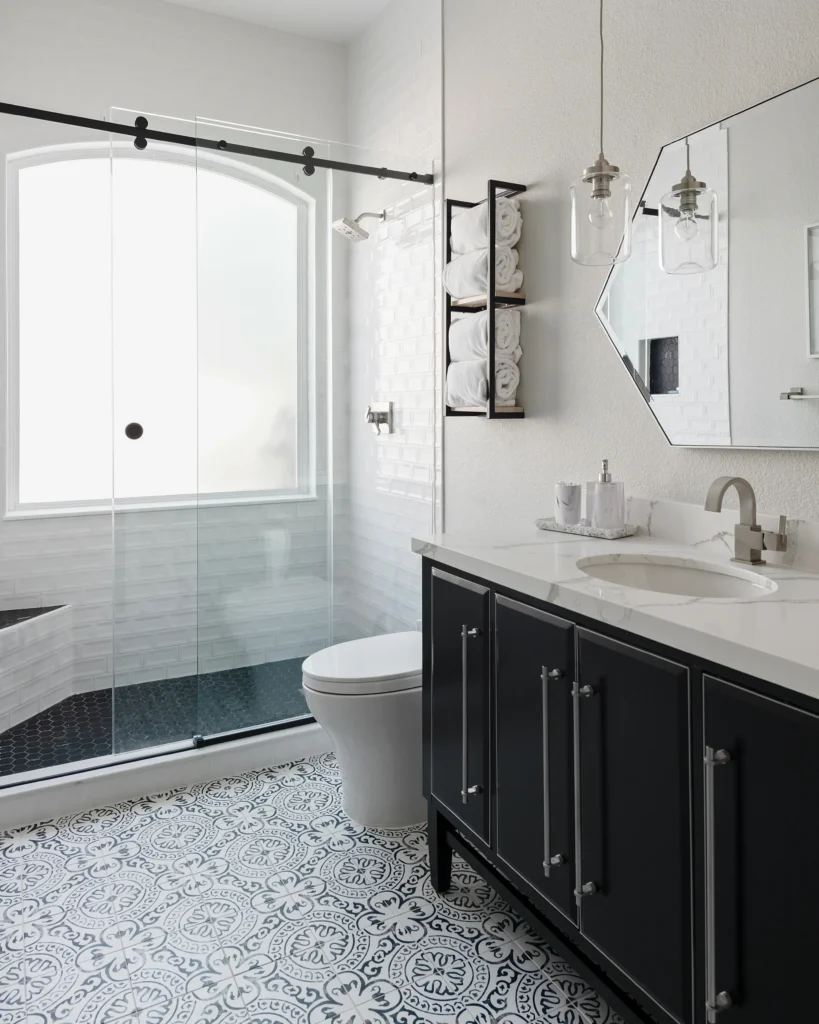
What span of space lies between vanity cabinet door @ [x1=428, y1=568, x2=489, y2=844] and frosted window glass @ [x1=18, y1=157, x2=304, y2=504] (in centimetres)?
103

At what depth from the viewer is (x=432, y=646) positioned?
1891 millimetres

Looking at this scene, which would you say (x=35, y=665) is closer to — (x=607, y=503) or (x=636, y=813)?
(x=607, y=503)

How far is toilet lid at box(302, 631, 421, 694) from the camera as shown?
2139 mm

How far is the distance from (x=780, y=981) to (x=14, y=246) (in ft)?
11.2

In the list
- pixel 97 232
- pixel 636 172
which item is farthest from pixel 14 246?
pixel 636 172

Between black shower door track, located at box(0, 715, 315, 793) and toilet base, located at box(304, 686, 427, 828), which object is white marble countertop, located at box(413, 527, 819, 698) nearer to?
toilet base, located at box(304, 686, 427, 828)

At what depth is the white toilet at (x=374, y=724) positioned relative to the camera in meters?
2.15

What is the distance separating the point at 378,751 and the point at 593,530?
885 mm

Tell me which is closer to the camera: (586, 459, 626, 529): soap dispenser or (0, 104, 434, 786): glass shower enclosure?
(586, 459, 626, 529): soap dispenser

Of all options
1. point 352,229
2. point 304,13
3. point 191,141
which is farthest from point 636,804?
point 304,13

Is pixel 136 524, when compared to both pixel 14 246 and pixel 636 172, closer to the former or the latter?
pixel 14 246

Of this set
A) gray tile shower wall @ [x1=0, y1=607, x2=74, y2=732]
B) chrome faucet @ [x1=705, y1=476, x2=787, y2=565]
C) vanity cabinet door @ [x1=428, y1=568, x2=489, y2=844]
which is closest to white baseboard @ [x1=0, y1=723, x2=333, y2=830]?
gray tile shower wall @ [x1=0, y1=607, x2=74, y2=732]

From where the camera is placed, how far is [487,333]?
7.59 ft

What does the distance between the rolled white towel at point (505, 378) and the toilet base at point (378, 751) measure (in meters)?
0.89
